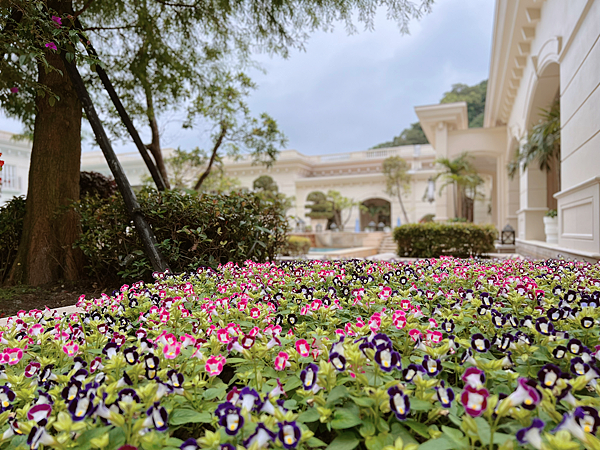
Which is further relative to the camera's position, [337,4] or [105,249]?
[337,4]

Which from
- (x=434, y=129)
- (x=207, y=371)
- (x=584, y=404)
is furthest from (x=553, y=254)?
(x=434, y=129)

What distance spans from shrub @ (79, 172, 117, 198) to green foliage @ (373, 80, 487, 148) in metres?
31.5

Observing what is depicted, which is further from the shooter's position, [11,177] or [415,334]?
[11,177]

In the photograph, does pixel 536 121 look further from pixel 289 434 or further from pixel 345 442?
pixel 289 434

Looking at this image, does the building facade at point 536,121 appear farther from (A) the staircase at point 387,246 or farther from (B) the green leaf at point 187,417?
(B) the green leaf at point 187,417

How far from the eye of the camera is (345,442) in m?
1.09

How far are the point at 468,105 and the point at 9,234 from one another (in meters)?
37.2

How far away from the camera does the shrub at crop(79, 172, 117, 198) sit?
6570 mm

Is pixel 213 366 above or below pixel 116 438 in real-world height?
above

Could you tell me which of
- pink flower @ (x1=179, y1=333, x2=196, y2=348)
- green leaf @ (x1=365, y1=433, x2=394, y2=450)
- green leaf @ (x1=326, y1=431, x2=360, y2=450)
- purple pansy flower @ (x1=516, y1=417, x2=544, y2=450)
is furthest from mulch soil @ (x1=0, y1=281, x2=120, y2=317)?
purple pansy flower @ (x1=516, y1=417, x2=544, y2=450)

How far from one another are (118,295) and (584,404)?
→ 8.56ft

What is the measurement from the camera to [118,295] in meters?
2.74

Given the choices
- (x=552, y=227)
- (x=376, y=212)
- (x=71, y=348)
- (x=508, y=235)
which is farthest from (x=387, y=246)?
(x=71, y=348)

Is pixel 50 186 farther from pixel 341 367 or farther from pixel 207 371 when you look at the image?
pixel 341 367
